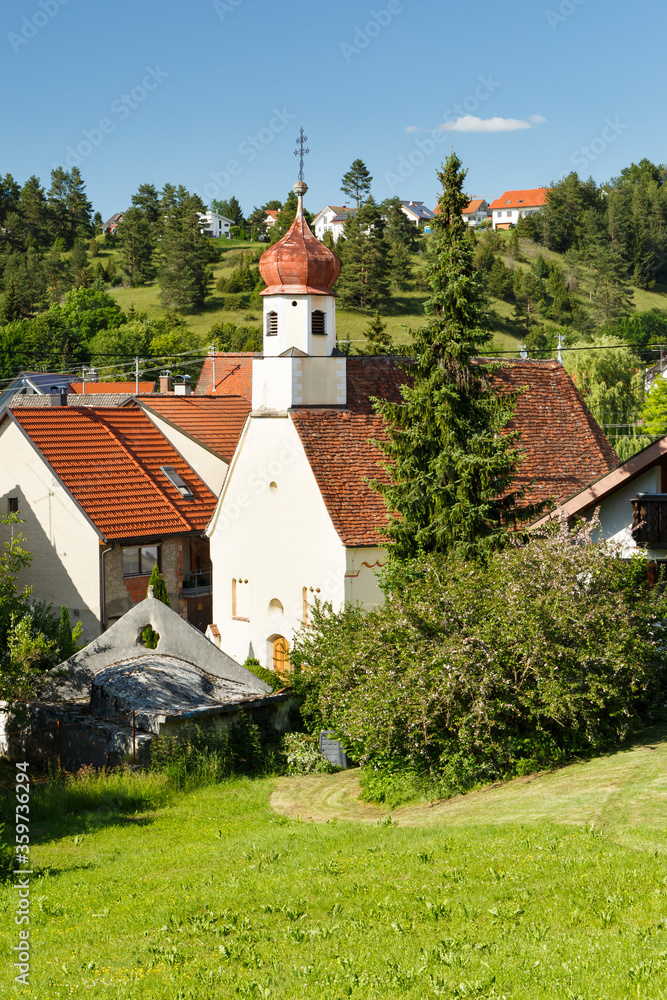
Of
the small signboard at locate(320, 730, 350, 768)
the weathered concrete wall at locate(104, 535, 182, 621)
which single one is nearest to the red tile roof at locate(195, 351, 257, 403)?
the weathered concrete wall at locate(104, 535, 182, 621)

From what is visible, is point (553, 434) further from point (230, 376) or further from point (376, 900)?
point (230, 376)

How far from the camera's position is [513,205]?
194 m

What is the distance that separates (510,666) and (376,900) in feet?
22.1

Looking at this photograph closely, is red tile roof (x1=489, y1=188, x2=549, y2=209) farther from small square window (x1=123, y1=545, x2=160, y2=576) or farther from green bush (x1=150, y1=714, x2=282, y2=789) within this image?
green bush (x1=150, y1=714, x2=282, y2=789)

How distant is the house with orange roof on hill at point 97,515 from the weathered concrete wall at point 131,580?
3cm

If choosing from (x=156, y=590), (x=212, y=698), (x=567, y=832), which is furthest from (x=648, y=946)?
(x=156, y=590)

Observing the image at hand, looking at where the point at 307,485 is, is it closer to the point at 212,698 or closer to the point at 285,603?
the point at 285,603

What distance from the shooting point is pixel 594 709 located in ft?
52.5

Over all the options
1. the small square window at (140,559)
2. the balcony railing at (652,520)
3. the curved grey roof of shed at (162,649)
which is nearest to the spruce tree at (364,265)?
the small square window at (140,559)

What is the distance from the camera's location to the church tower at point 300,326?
30.5 metres

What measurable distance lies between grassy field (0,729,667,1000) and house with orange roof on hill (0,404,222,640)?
710 inches

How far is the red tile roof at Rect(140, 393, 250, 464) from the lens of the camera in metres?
40.0

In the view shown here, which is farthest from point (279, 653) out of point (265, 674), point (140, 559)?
point (140, 559)

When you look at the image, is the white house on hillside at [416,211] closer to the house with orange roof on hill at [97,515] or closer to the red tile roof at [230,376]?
the red tile roof at [230,376]
